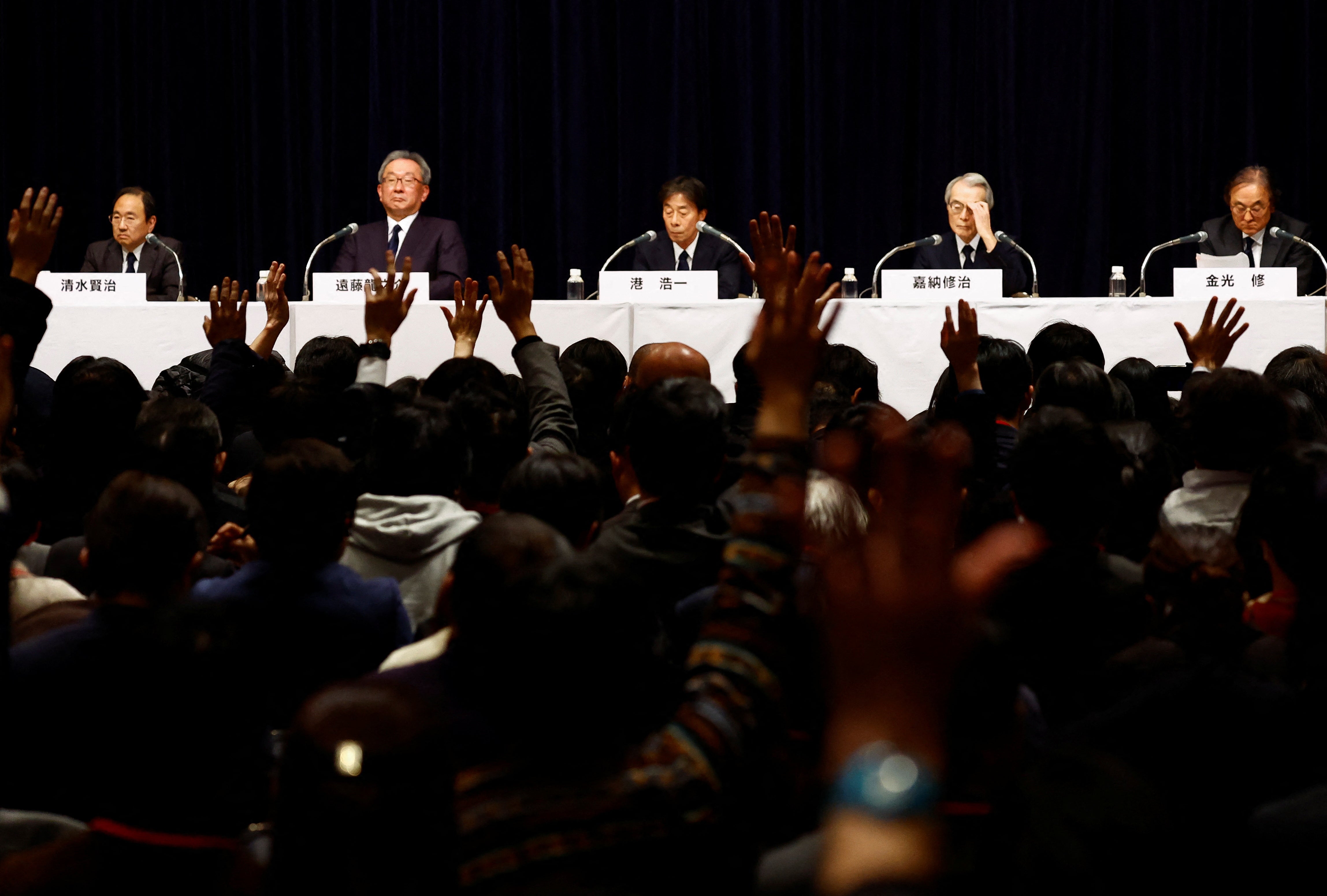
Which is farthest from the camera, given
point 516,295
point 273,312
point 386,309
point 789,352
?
point 273,312

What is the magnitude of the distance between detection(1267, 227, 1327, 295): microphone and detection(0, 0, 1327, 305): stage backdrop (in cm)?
121

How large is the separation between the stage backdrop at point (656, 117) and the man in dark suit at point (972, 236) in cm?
110

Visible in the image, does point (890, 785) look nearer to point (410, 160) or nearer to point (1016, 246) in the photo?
point (1016, 246)

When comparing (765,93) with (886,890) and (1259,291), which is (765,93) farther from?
(886,890)

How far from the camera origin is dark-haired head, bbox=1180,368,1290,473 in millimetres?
2156

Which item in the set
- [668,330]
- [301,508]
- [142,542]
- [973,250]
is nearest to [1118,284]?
[973,250]

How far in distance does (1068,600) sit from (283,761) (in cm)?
100

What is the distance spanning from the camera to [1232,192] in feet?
19.5

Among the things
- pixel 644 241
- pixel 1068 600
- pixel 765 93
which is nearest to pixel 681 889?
pixel 1068 600

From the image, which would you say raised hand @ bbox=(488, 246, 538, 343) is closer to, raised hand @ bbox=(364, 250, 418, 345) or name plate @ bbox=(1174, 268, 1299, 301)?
raised hand @ bbox=(364, 250, 418, 345)

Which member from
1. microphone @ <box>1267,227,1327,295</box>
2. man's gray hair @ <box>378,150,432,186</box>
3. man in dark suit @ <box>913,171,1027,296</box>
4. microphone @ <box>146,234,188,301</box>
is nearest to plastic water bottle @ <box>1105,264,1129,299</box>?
microphone @ <box>1267,227,1327,295</box>

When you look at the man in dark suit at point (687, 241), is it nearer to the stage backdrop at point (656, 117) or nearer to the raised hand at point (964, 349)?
the stage backdrop at point (656, 117)

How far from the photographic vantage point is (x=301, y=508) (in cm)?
167

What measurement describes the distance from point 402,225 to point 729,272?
1508 millimetres
